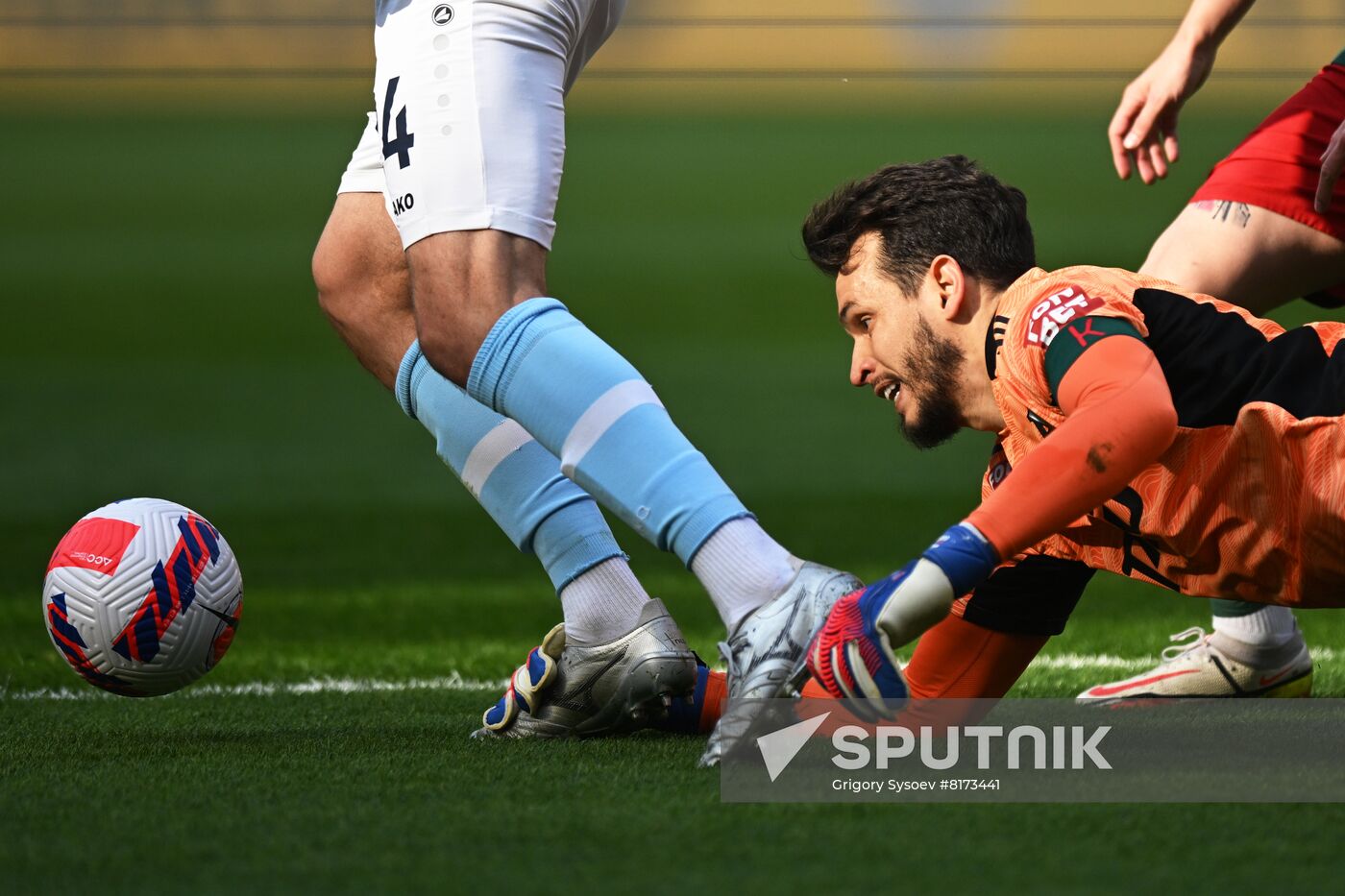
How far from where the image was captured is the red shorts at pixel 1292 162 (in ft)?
9.11

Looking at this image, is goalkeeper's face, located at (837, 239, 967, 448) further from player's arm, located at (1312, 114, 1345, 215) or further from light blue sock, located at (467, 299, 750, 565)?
player's arm, located at (1312, 114, 1345, 215)

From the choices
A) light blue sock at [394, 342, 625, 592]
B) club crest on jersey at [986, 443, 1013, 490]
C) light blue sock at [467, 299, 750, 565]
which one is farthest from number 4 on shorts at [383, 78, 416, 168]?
club crest on jersey at [986, 443, 1013, 490]

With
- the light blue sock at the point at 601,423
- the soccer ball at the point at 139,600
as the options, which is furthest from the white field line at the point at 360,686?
the light blue sock at the point at 601,423

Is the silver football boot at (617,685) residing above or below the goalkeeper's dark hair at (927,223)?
below

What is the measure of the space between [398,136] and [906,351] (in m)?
0.76

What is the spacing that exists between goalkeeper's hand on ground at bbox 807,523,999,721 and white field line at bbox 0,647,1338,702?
55.4 inches

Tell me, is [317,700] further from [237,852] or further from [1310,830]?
[1310,830]

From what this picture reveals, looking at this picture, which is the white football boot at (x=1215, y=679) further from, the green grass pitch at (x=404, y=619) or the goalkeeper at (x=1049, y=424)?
the goalkeeper at (x=1049, y=424)

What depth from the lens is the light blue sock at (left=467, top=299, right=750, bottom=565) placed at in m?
2.12

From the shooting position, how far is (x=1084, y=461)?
1.85 m

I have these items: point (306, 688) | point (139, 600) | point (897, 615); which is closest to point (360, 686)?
point (306, 688)

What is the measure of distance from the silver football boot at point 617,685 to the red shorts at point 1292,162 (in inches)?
47.5

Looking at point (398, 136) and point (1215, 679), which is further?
point (1215, 679)

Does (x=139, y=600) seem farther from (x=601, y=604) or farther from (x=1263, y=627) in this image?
(x=1263, y=627)
